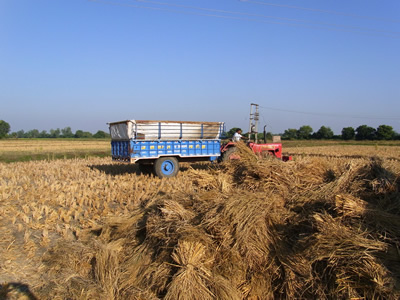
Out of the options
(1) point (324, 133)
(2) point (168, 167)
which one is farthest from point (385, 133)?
(2) point (168, 167)

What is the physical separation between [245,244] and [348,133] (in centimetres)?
5820

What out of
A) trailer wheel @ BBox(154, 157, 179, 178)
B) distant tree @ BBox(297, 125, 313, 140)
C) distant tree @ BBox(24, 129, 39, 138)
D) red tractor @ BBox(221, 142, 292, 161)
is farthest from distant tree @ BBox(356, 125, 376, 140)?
distant tree @ BBox(24, 129, 39, 138)

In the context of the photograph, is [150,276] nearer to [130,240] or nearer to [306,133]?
[130,240]

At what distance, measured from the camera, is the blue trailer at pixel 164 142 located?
36.9 feet

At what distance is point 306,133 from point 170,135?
53.5 meters

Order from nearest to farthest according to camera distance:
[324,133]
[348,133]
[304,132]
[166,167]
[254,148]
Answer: [166,167] < [254,148] < [348,133] < [324,133] < [304,132]

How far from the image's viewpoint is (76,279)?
4117 mm

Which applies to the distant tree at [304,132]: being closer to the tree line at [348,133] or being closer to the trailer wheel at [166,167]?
the tree line at [348,133]

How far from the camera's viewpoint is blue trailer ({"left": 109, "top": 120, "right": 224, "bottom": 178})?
11.2 meters

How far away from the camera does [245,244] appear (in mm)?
3852

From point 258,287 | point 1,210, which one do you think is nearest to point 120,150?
point 1,210

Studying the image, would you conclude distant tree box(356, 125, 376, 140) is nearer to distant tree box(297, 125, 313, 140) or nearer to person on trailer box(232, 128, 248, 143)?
distant tree box(297, 125, 313, 140)

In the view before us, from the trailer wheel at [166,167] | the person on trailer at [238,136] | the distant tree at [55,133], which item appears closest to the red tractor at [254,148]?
the person on trailer at [238,136]

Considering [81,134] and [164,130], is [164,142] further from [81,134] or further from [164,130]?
[81,134]
